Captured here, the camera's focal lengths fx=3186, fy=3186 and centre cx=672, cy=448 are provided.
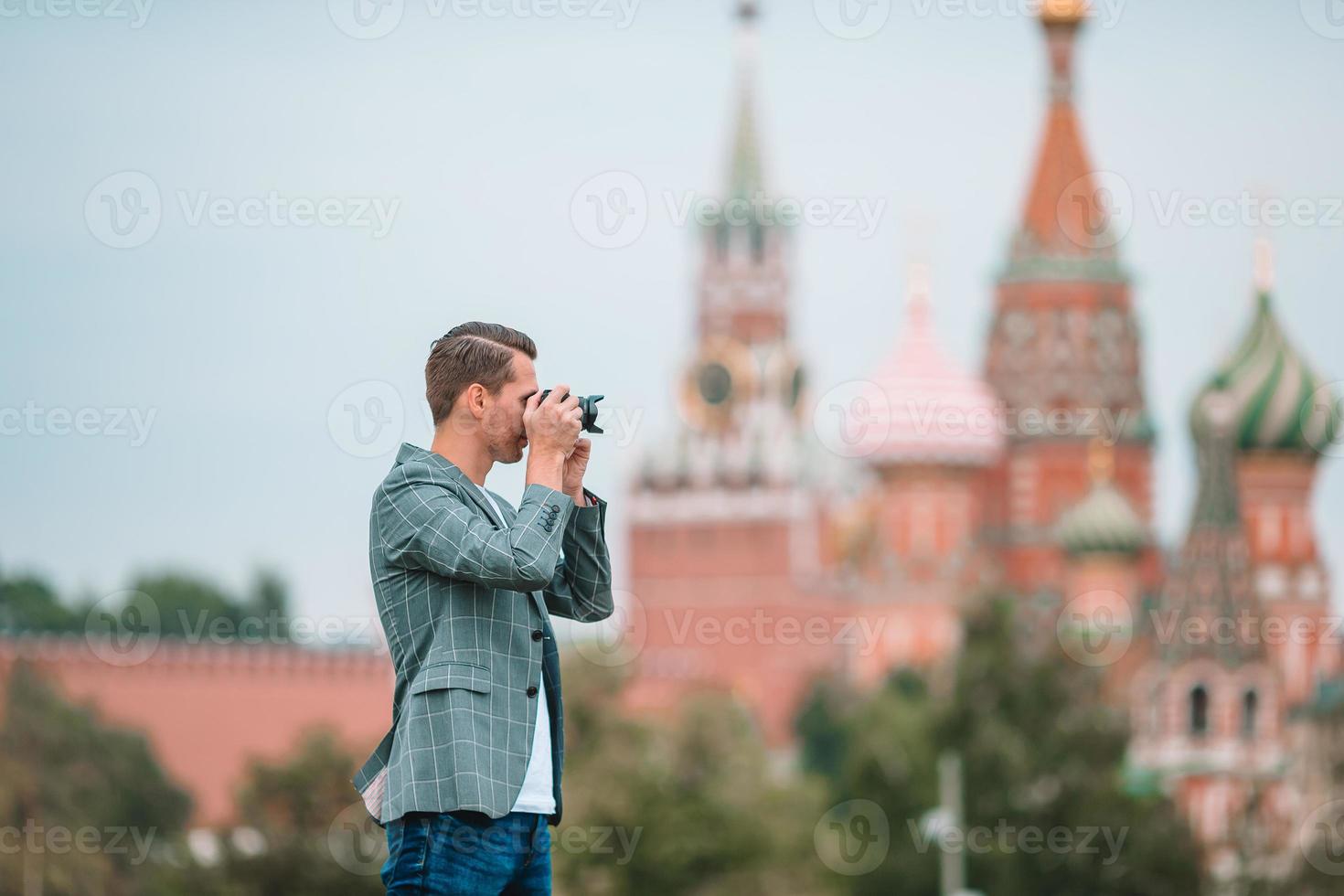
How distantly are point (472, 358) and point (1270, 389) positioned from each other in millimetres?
69157

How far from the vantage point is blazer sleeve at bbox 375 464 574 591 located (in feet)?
19.7

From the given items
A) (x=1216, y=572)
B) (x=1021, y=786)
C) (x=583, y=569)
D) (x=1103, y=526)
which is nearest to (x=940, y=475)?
(x=1103, y=526)

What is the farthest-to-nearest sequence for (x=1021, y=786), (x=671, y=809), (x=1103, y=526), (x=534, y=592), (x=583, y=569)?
(x=1103, y=526) < (x=1021, y=786) < (x=671, y=809) < (x=583, y=569) < (x=534, y=592)

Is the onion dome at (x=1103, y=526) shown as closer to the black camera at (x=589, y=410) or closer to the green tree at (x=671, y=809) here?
the green tree at (x=671, y=809)

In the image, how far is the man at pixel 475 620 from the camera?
19.7 feet

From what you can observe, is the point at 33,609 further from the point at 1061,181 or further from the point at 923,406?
the point at 1061,181

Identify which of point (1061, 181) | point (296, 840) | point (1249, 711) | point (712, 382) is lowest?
point (296, 840)

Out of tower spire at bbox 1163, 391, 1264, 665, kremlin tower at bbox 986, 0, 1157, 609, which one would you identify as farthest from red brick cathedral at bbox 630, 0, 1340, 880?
tower spire at bbox 1163, 391, 1264, 665

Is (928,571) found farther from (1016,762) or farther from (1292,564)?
(1016,762)

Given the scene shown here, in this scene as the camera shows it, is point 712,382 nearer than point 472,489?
No

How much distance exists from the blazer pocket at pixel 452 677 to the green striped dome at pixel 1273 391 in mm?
67771

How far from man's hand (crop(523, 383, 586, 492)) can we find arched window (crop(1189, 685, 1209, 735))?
59.4 m

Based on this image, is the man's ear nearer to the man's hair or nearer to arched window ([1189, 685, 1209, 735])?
the man's hair

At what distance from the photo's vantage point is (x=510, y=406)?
20.7 feet
